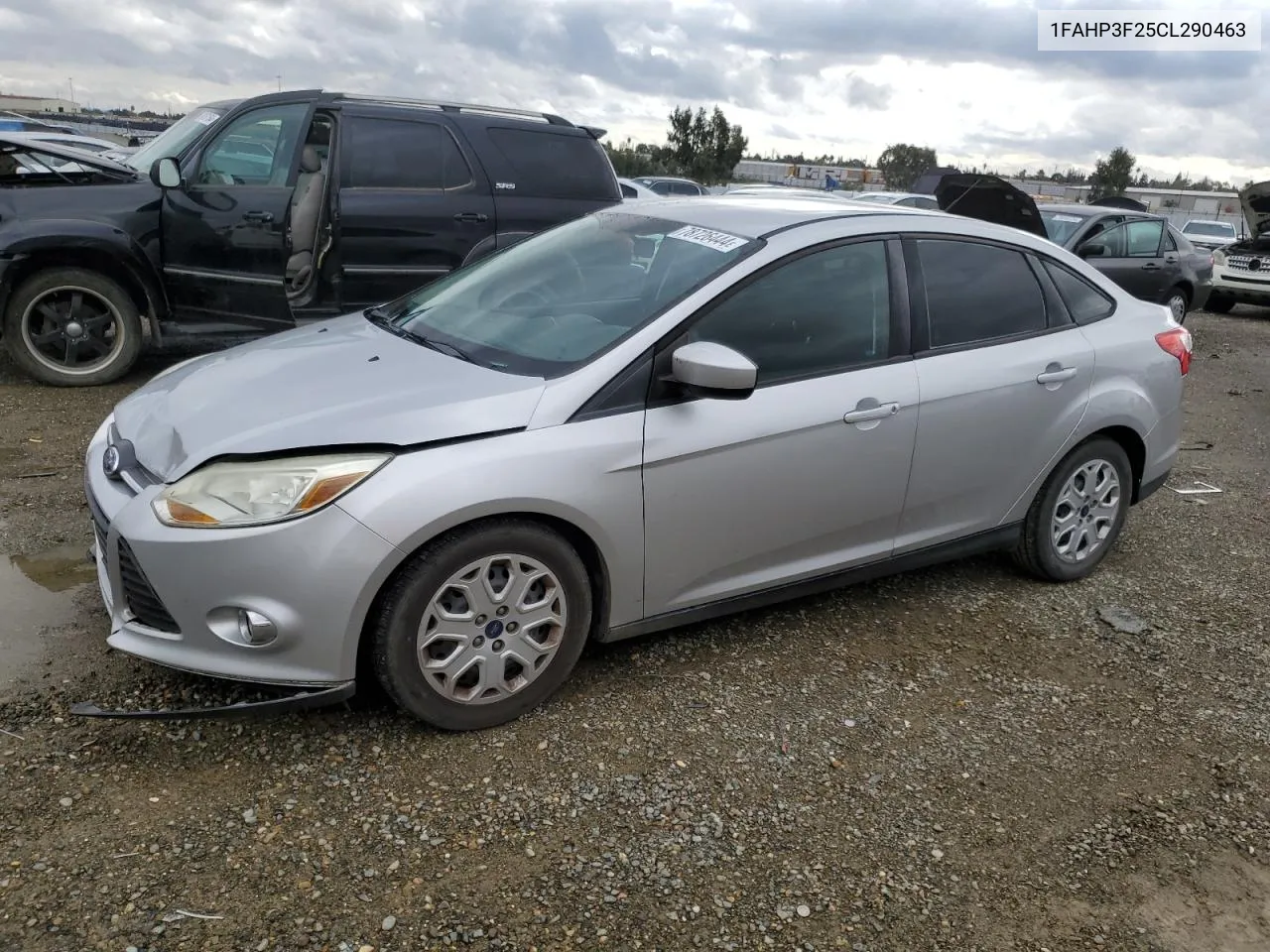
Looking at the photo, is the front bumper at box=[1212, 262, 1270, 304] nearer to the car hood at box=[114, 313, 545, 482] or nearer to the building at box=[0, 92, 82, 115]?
the car hood at box=[114, 313, 545, 482]

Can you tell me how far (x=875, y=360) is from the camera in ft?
11.6

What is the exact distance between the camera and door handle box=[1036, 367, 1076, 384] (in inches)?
154

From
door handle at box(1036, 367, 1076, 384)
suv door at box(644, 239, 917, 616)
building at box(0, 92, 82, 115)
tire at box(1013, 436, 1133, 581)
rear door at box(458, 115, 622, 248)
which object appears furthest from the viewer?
building at box(0, 92, 82, 115)

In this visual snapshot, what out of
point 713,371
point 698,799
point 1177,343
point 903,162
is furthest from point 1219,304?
point 903,162

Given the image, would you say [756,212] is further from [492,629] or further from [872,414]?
[492,629]

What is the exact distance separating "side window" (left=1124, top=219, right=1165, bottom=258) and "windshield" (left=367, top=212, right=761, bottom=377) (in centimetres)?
928

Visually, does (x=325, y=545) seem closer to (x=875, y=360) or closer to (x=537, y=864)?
(x=537, y=864)

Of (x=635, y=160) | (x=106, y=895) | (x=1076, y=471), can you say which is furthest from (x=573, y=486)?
(x=635, y=160)

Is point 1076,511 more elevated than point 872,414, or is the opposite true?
point 872,414

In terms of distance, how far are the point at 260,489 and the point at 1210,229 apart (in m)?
23.5

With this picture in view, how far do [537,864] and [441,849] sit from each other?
251mm

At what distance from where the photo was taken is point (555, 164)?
7230mm

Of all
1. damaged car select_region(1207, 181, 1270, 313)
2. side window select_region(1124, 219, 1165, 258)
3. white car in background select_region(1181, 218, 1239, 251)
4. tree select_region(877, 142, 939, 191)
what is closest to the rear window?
side window select_region(1124, 219, 1165, 258)

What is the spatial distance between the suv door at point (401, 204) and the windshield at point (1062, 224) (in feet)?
21.7
